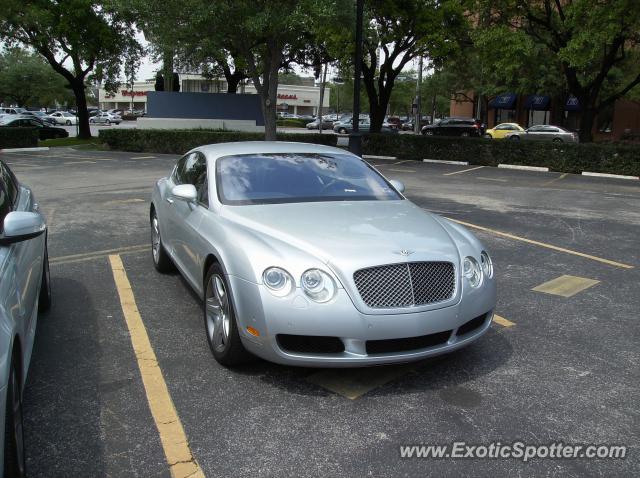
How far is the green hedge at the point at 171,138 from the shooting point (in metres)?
24.6

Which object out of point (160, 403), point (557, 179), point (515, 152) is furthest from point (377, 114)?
point (160, 403)

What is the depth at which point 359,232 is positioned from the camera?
13.1 ft

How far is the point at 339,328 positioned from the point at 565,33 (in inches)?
914

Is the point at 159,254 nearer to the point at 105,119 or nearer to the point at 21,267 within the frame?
the point at 21,267

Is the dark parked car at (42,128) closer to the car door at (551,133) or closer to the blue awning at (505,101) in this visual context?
the car door at (551,133)

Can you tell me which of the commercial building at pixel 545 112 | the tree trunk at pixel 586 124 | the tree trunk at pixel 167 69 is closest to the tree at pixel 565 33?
the tree trunk at pixel 586 124

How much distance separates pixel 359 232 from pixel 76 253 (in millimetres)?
4608

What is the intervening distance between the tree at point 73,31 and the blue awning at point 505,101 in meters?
34.1

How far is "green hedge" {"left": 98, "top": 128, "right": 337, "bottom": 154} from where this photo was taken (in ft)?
80.6

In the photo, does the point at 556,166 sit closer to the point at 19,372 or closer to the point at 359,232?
the point at 359,232

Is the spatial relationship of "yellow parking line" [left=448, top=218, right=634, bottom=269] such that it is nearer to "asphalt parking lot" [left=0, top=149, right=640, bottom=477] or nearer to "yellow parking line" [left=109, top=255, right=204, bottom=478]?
"asphalt parking lot" [left=0, top=149, right=640, bottom=477]

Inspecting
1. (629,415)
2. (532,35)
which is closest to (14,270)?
(629,415)

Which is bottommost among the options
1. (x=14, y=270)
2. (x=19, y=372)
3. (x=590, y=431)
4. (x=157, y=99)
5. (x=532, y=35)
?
(x=590, y=431)

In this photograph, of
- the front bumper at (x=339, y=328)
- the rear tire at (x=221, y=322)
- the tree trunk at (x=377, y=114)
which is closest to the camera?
the front bumper at (x=339, y=328)
